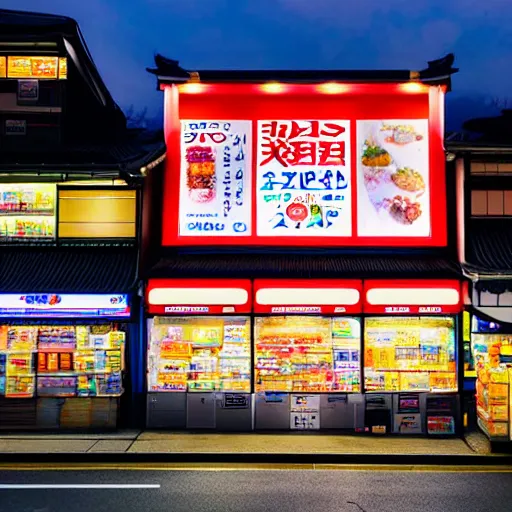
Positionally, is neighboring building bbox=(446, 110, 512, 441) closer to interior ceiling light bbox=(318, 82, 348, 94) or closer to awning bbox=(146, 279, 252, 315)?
interior ceiling light bbox=(318, 82, 348, 94)

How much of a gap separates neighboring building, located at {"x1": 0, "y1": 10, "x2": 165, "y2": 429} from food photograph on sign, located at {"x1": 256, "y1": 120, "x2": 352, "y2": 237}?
2.74 m

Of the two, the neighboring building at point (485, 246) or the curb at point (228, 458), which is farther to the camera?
the neighboring building at point (485, 246)

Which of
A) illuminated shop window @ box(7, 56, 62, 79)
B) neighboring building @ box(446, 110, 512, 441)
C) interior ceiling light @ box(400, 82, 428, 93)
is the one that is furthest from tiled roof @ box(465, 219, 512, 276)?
illuminated shop window @ box(7, 56, 62, 79)

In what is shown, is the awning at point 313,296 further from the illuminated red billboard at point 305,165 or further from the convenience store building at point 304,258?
the illuminated red billboard at point 305,165

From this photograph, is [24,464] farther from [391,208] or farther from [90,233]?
[391,208]

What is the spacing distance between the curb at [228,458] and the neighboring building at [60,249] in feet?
6.28

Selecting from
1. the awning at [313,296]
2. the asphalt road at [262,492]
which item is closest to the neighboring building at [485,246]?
the asphalt road at [262,492]

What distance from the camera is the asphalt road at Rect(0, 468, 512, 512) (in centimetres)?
851

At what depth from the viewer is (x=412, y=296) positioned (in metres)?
12.9

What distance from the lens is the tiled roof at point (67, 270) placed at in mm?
12812

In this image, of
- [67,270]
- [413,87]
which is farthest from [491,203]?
[67,270]

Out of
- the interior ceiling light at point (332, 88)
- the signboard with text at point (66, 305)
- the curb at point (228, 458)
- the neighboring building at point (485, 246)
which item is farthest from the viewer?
the interior ceiling light at point (332, 88)

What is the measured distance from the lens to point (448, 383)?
42.9 feet

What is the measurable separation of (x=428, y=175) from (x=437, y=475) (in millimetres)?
7111
